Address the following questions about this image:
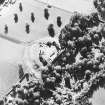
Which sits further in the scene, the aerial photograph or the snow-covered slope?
the snow-covered slope

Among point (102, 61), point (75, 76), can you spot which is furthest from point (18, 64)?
point (102, 61)

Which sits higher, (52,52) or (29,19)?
(29,19)

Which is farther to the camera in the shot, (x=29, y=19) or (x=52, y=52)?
(x=29, y=19)

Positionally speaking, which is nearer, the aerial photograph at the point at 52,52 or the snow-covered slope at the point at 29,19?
the aerial photograph at the point at 52,52

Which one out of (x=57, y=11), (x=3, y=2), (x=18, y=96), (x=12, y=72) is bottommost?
(x=18, y=96)

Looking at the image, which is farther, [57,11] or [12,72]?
[57,11]

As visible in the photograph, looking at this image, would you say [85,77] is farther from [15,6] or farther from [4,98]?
[15,6]

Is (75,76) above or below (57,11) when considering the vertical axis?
below

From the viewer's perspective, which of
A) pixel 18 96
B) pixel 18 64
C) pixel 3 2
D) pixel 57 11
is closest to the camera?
pixel 18 96
